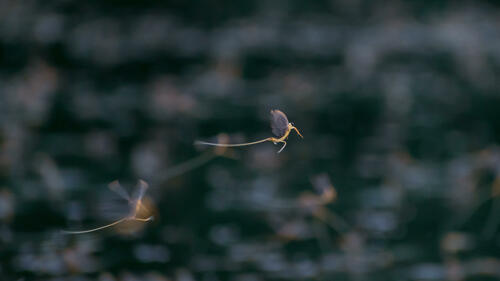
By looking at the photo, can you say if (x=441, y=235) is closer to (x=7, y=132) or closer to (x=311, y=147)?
(x=311, y=147)

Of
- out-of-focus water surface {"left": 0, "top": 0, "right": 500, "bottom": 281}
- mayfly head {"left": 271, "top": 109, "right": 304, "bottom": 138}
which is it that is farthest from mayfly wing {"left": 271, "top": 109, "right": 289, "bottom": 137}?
out-of-focus water surface {"left": 0, "top": 0, "right": 500, "bottom": 281}

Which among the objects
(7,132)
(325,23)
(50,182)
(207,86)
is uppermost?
(325,23)

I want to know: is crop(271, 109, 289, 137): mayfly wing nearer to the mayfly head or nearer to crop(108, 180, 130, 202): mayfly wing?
the mayfly head

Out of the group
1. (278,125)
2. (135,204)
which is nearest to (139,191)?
(135,204)

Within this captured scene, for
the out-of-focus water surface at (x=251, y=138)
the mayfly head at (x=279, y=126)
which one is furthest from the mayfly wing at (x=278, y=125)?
the out-of-focus water surface at (x=251, y=138)

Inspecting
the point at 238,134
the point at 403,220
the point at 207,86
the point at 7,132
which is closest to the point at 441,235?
the point at 403,220

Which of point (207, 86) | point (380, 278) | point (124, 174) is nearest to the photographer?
point (380, 278)

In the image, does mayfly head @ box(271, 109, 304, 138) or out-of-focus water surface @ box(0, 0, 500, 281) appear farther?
out-of-focus water surface @ box(0, 0, 500, 281)
